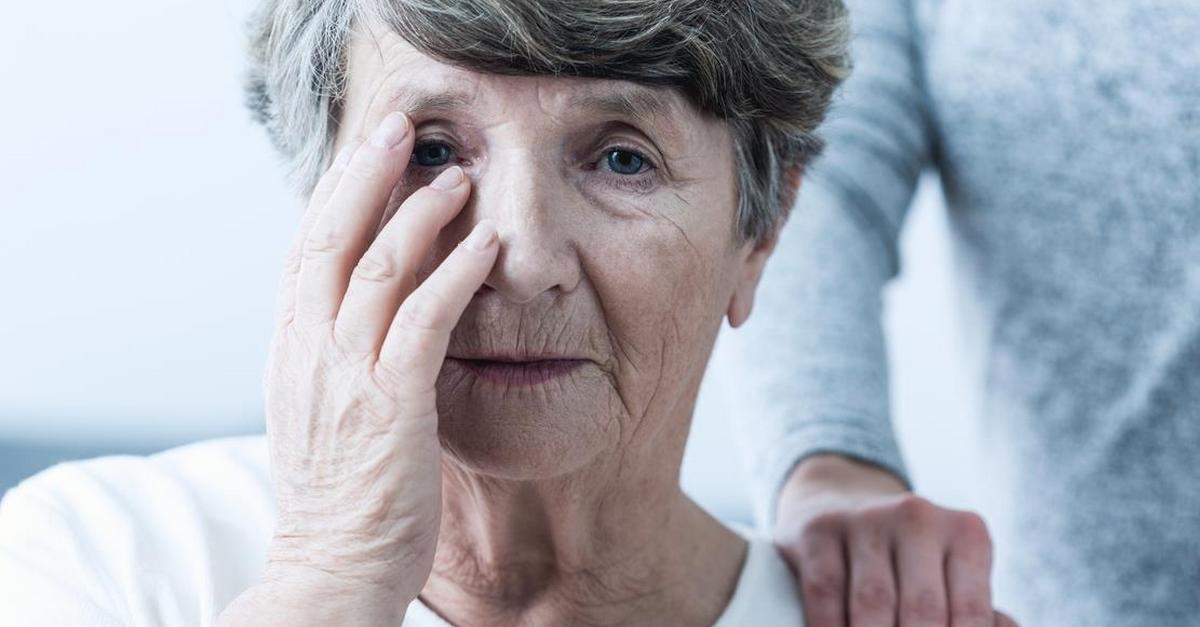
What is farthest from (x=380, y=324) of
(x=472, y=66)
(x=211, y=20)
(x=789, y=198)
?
(x=211, y=20)

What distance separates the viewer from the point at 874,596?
5.18 feet

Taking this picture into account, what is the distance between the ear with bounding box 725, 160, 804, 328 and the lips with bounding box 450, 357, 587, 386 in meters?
0.33

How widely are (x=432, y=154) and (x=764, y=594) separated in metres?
0.68

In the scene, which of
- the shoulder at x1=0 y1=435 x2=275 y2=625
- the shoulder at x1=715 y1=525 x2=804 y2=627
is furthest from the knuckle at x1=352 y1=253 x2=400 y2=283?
the shoulder at x1=715 y1=525 x2=804 y2=627

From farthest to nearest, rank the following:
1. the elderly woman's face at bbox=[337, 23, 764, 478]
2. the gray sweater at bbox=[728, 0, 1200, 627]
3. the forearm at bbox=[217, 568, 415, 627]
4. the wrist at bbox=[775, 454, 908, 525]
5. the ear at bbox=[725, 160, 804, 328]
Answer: the gray sweater at bbox=[728, 0, 1200, 627], the wrist at bbox=[775, 454, 908, 525], the ear at bbox=[725, 160, 804, 328], the elderly woman's face at bbox=[337, 23, 764, 478], the forearm at bbox=[217, 568, 415, 627]

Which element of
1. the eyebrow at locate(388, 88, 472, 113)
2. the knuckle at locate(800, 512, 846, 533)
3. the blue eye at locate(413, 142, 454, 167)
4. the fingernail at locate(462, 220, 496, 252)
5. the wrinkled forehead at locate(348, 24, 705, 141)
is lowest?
the knuckle at locate(800, 512, 846, 533)

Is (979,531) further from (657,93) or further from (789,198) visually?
(657,93)

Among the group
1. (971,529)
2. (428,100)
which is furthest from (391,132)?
(971,529)

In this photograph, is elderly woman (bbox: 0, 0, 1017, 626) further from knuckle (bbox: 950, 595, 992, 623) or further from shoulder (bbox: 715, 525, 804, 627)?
knuckle (bbox: 950, 595, 992, 623)

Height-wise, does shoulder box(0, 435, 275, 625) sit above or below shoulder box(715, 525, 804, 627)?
below

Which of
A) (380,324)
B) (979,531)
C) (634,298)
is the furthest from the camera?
(979,531)

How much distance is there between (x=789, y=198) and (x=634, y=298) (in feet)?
1.21

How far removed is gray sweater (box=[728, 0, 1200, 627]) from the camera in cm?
187

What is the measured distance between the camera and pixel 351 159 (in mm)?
1279
